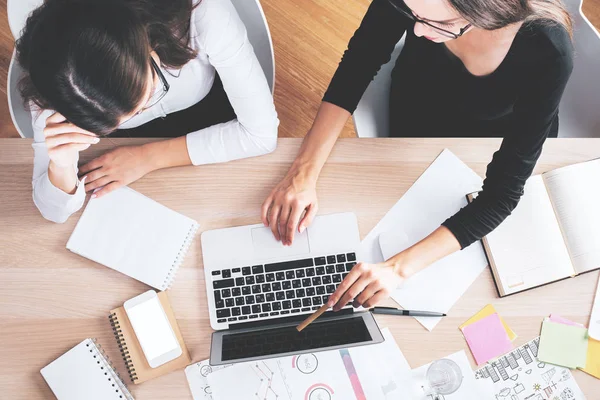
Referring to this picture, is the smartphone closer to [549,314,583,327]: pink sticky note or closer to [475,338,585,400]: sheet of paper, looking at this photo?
[475,338,585,400]: sheet of paper

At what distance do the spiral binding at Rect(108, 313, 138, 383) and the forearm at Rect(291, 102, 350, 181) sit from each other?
508 mm

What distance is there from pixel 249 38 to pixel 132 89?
0.47m

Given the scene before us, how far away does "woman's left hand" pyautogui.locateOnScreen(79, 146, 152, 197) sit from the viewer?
3.70 feet

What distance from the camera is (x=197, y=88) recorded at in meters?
1.25

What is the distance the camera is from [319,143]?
117cm

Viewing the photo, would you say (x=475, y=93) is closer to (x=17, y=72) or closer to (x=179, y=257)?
(x=179, y=257)

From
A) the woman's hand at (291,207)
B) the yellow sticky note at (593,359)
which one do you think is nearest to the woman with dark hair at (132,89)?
the woman's hand at (291,207)

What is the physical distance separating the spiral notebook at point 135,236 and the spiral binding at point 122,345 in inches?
3.9

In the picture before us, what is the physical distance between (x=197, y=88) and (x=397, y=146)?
0.51 m

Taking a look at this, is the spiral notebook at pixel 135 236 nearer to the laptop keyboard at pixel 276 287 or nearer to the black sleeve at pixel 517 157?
the laptop keyboard at pixel 276 287

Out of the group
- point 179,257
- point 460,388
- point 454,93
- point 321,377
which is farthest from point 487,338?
point 179,257

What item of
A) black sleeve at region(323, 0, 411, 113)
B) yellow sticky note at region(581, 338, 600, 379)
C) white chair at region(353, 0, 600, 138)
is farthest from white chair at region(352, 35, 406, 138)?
yellow sticky note at region(581, 338, 600, 379)

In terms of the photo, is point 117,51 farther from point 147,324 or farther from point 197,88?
point 147,324

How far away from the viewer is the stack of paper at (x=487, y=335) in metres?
1.09
